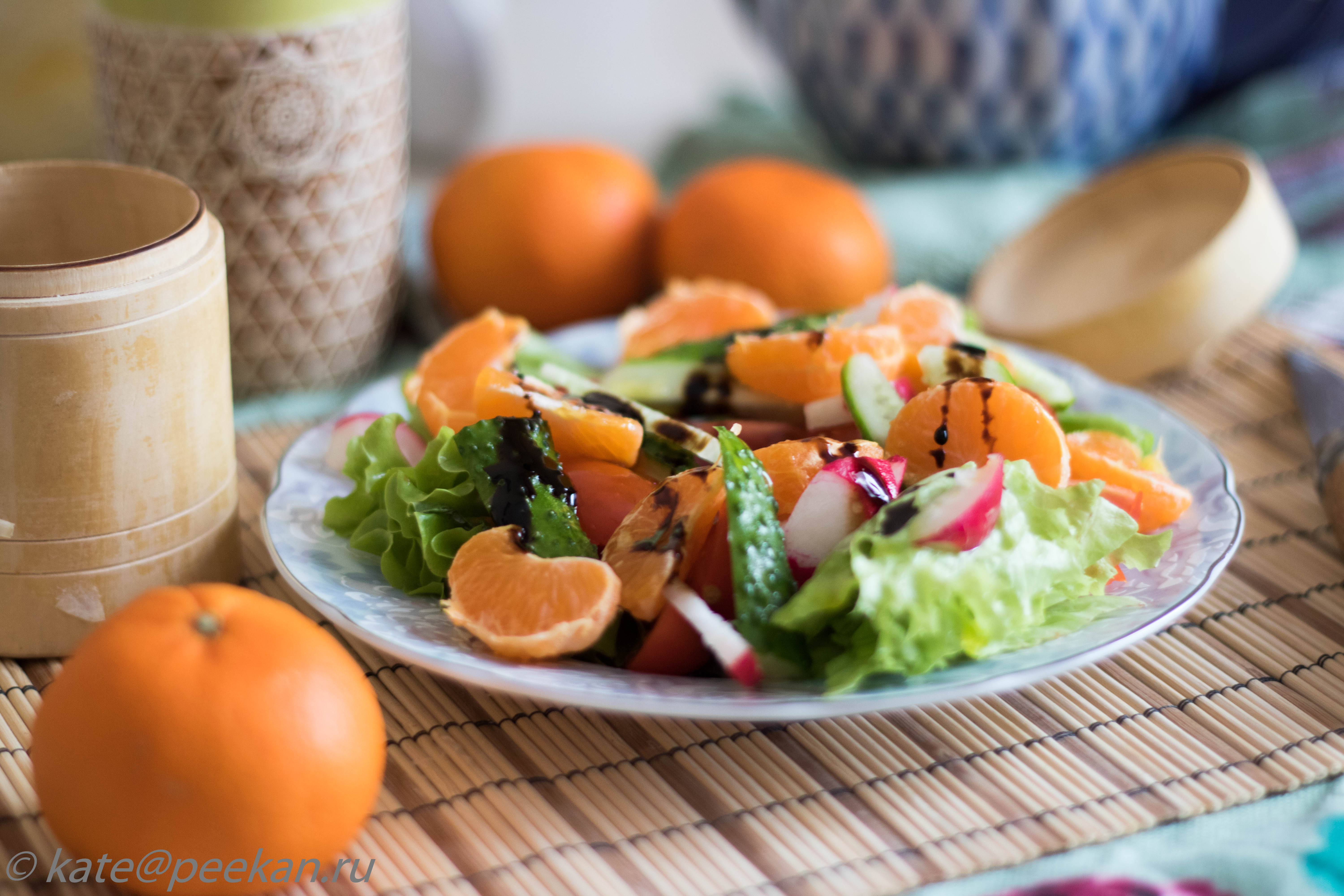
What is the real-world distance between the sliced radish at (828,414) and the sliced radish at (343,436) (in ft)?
1.48

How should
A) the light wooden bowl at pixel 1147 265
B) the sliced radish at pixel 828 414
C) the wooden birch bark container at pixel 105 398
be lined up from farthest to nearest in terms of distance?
the light wooden bowl at pixel 1147 265 → the sliced radish at pixel 828 414 → the wooden birch bark container at pixel 105 398

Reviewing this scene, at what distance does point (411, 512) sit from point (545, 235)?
0.85 m

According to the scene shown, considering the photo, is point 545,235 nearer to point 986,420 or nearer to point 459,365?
point 459,365

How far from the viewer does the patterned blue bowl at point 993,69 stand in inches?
78.2

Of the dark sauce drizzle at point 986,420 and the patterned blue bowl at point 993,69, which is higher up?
the patterned blue bowl at point 993,69

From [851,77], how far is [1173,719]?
1410 mm

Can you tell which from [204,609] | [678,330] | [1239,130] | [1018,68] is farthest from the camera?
[1239,130]

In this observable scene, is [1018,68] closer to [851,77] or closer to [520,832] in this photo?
[851,77]

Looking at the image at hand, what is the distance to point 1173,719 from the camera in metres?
1.05

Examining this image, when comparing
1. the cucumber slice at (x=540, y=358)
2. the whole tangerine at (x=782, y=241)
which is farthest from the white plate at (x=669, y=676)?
the whole tangerine at (x=782, y=241)

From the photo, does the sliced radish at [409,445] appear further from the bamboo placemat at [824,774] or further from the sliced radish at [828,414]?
the sliced radish at [828,414]

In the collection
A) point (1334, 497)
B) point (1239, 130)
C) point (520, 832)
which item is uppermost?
point (1239, 130)

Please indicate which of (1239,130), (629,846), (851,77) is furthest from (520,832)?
(1239,130)

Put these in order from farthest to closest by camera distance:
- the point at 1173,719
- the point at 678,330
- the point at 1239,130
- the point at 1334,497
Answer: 1. the point at 1239,130
2. the point at 678,330
3. the point at 1334,497
4. the point at 1173,719
